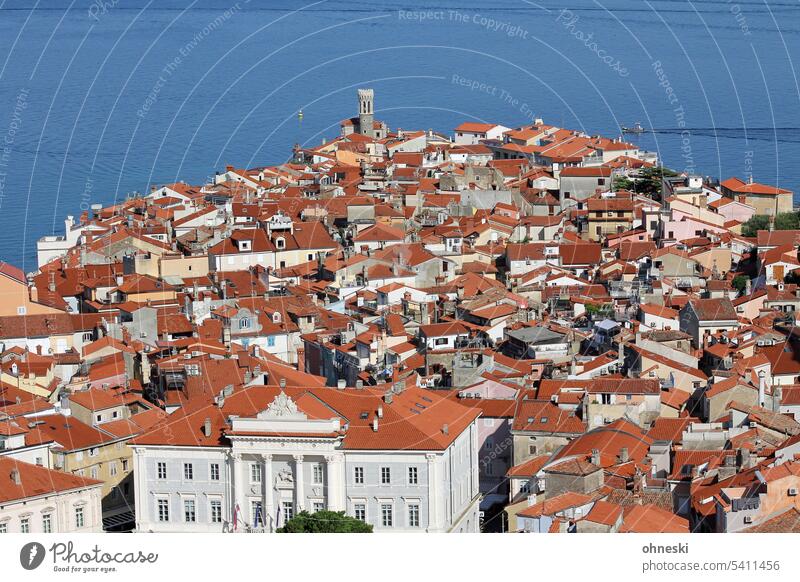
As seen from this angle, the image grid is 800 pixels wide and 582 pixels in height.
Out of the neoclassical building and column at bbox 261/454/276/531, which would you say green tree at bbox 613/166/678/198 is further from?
column at bbox 261/454/276/531

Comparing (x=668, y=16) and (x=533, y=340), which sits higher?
(x=668, y=16)

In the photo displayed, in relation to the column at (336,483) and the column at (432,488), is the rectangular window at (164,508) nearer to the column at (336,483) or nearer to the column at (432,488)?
the column at (336,483)

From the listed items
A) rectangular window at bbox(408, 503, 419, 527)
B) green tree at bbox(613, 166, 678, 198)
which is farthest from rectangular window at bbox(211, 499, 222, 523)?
green tree at bbox(613, 166, 678, 198)

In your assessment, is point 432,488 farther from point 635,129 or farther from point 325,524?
point 635,129

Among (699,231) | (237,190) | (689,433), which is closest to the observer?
(689,433)

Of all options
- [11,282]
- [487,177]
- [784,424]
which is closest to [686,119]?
[487,177]

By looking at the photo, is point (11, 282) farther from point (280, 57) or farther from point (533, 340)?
point (280, 57)

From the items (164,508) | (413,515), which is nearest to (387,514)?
(413,515)
